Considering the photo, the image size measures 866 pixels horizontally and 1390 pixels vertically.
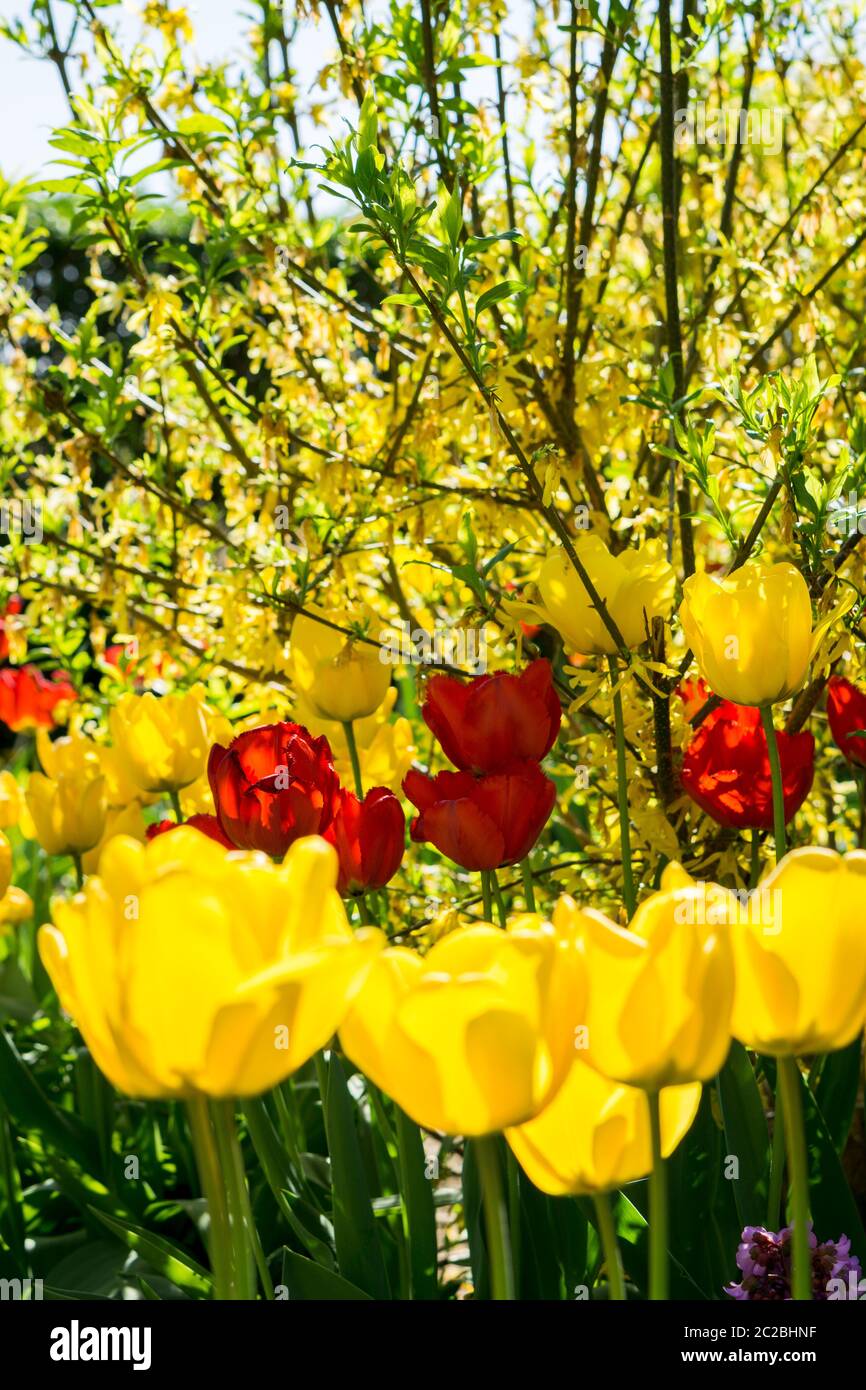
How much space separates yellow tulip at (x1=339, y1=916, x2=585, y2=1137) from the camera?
619mm

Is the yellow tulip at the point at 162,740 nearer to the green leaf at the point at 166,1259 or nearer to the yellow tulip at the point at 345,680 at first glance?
the yellow tulip at the point at 345,680

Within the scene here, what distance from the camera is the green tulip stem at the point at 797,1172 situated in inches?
27.6

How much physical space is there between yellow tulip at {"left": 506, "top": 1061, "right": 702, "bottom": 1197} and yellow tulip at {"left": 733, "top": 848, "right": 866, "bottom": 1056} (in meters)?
0.07

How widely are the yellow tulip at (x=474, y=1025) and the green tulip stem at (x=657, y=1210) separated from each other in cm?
6

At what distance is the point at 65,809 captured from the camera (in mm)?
1550

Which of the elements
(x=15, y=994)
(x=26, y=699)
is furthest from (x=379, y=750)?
(x=26, y=699)

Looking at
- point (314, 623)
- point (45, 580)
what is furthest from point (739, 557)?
point (45, 580)

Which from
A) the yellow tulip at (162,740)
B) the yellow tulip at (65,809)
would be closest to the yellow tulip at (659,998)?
the yellow tulip at (162,740)

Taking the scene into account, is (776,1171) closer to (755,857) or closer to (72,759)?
(755,857)

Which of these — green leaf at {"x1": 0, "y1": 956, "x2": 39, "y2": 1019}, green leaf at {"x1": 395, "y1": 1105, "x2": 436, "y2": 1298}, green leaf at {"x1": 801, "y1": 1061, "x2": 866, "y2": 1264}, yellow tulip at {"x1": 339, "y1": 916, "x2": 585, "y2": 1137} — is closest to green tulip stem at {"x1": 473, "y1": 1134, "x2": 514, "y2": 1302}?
yellow tulip at {"x1": 339, "y1": 916, "x2": 585, "y2": 1137}

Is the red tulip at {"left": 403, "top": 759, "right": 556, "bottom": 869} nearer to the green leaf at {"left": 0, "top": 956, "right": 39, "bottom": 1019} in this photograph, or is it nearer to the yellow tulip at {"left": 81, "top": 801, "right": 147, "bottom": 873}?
the yellow tulip at {"left": 81, "top": 801, "right": 147, "bottom": 873}

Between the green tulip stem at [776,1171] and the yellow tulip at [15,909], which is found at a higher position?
the yellow tulip at [15,909]

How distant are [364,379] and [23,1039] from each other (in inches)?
58.4

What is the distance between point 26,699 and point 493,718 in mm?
2478
